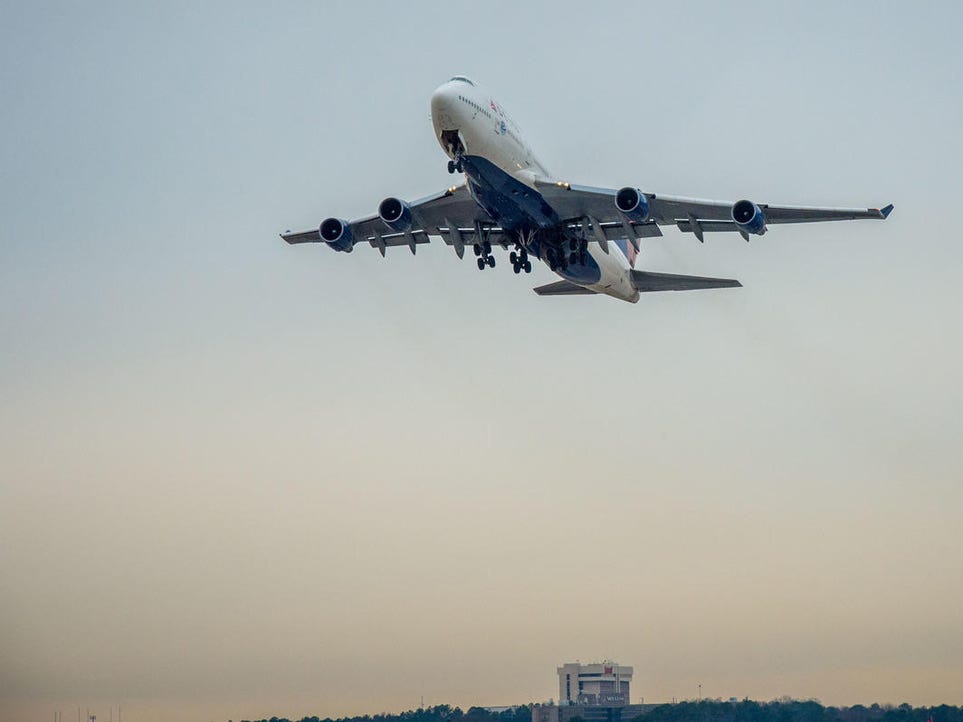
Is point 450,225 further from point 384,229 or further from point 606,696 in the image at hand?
point 606,696

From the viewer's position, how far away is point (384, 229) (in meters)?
55.0

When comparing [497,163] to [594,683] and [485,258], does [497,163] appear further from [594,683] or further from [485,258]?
[594,683]

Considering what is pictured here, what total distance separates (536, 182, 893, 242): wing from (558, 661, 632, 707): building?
6663 cm

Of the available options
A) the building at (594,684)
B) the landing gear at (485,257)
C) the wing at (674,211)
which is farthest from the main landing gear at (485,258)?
the building at (594,684)

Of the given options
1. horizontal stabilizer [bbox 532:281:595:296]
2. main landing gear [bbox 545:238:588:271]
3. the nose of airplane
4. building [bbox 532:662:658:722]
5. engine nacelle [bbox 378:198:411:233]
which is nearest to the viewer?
the nose of airplane

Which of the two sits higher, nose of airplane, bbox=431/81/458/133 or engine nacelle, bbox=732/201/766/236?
nose of airplane, bbox=431/81/458/133

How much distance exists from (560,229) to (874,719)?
27101mm

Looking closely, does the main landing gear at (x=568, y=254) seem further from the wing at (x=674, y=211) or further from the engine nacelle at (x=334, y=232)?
the engine nacelle at (x=334, y=232)

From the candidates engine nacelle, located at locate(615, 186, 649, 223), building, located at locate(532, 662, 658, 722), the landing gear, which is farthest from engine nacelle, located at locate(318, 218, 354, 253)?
building, located at locate(532, 662, 658, 722)

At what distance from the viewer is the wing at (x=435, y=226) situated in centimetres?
5238

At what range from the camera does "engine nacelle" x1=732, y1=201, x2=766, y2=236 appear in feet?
161

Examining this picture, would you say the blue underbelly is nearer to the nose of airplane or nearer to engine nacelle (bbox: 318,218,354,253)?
the nose of airplane

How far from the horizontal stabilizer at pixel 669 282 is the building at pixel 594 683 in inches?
2393

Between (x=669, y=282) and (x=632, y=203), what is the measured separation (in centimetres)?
860
